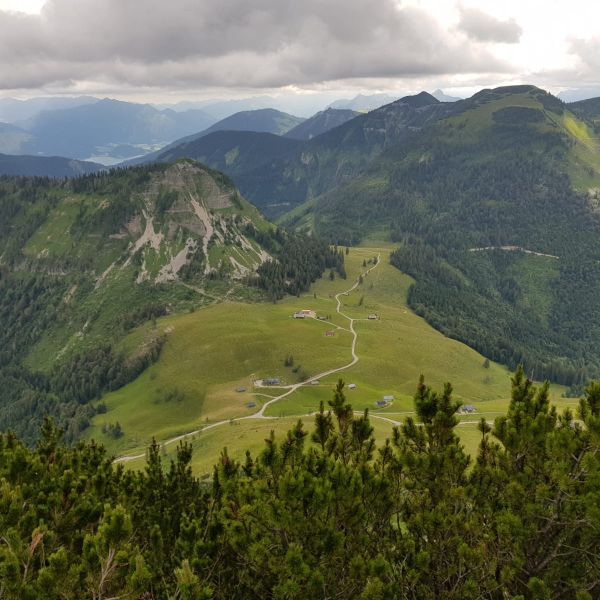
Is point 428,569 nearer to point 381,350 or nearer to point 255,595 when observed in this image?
point 255,595

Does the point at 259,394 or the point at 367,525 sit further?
the point at 259,394

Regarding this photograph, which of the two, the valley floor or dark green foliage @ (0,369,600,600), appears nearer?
dark green foliage @ (0,369,600,600)

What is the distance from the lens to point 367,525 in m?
24.1

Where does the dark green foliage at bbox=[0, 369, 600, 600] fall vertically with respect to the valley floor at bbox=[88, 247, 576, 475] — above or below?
above

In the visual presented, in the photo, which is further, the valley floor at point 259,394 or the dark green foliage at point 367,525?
the valley floor at point 259,394

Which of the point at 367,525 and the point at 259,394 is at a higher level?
the point at 367,525

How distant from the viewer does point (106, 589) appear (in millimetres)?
18625

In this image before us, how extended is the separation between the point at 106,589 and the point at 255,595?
27.3ft

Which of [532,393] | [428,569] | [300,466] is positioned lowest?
[428,569]

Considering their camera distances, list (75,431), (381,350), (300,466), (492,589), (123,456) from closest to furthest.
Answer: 1. (492,589)
2. (300,466)
3. (123,456)
4. (75,431)
5. (381,350)

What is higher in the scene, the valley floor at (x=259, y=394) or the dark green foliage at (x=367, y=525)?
the dark green foliage at (x=367, y=525)

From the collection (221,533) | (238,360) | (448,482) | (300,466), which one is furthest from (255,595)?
(238,360)

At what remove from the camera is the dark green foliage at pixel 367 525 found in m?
19.1

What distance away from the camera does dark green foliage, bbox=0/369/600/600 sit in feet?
62.5
